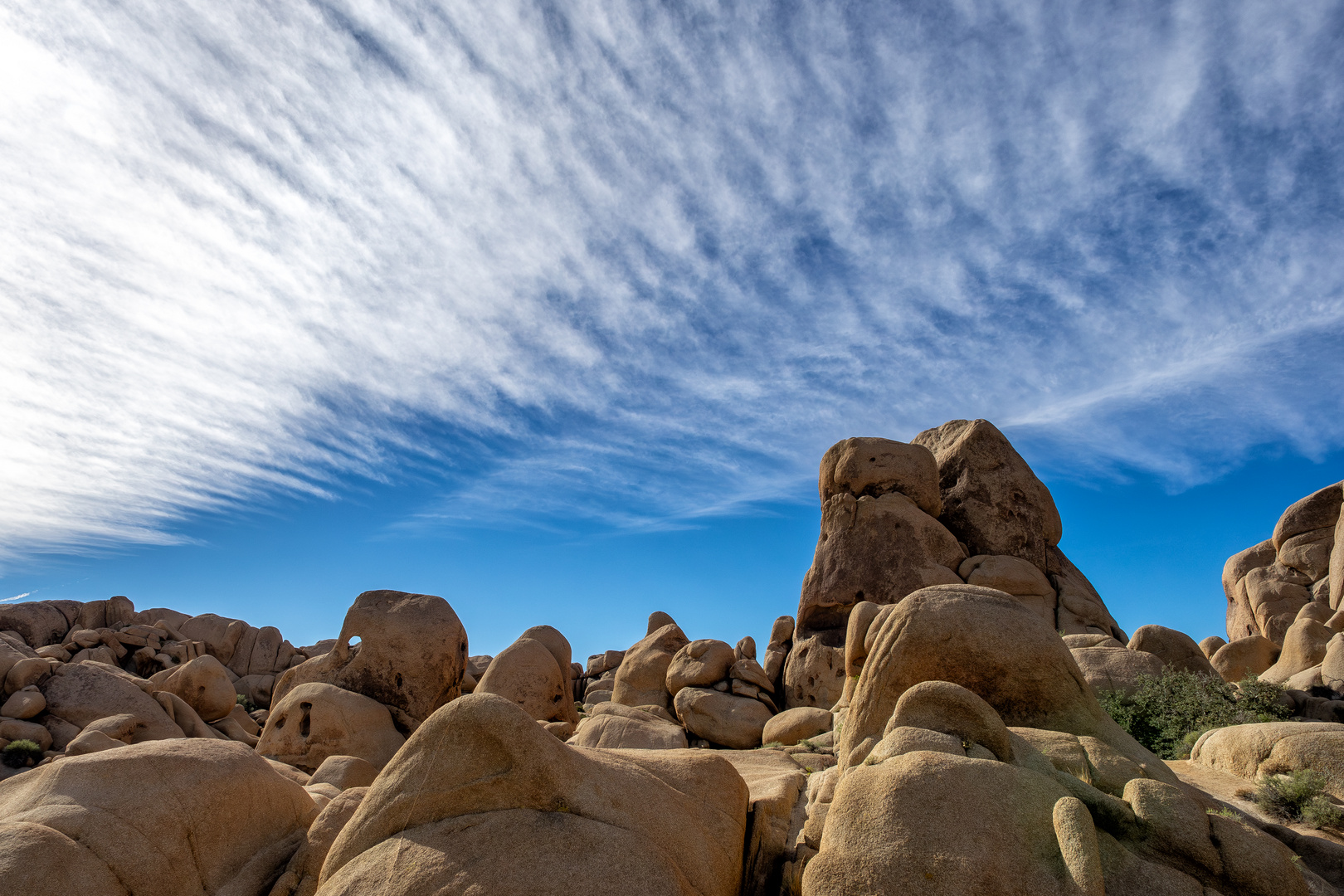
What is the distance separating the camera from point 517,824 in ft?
20.1

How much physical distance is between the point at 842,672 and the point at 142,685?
69.7 ft

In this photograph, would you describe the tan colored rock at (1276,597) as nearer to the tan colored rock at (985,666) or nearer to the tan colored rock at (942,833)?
the tan colored rock at (985,666)

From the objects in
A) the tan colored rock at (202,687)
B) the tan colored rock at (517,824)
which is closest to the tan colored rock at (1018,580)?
the tan colored rock at (517,824)

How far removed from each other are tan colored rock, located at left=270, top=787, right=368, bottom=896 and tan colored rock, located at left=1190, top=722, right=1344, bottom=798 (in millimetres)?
9871

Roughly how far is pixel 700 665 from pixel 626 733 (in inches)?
241

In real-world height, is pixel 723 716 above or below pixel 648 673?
below

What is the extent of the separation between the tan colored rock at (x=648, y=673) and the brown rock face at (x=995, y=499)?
33.7 feet

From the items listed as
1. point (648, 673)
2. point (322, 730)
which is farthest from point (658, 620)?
point (322, 730)

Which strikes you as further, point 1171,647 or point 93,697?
point 93,697

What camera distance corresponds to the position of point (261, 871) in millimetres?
7859

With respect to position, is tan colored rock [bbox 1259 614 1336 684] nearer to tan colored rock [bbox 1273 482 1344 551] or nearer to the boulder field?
the boulder field

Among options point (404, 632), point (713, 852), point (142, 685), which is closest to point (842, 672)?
point (404, 632)

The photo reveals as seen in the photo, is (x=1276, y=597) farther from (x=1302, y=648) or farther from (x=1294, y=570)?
(x=1302, y=648)

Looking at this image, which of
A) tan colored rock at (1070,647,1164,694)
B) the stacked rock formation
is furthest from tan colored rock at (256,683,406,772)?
tan colored rock at (1070,647,1164,694)
